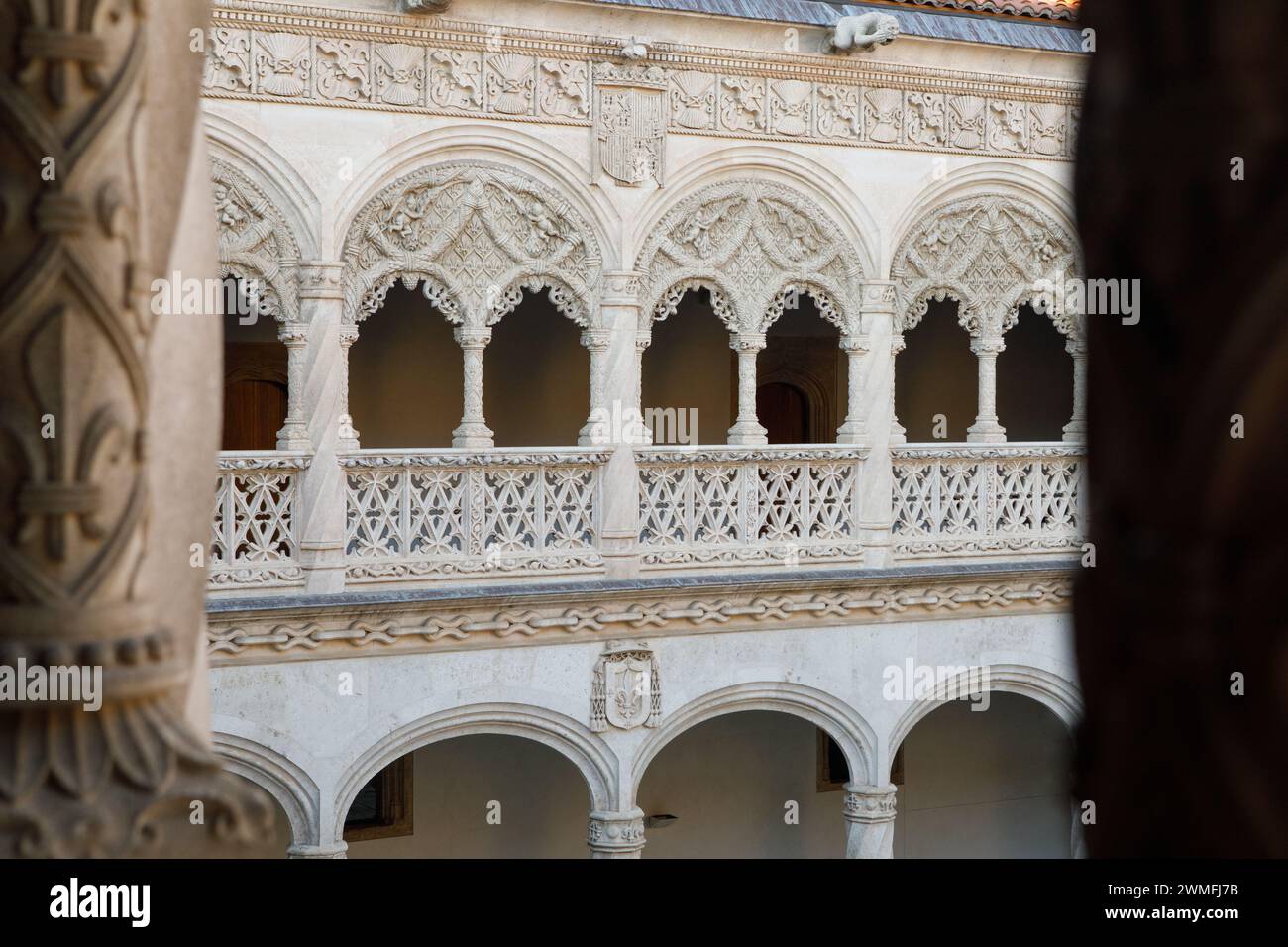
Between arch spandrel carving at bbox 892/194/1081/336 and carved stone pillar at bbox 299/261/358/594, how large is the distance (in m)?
4.06

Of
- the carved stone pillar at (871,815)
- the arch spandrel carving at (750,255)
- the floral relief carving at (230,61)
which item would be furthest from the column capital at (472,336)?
the carved stone pillar at (871,815)

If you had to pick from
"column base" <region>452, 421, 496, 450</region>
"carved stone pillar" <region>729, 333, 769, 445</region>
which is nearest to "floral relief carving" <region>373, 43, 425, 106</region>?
"column base" <region>452, 421, 496, 450</region>

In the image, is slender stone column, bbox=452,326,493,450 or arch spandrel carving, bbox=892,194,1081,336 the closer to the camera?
slender stone column, bbox=452,326,493,450

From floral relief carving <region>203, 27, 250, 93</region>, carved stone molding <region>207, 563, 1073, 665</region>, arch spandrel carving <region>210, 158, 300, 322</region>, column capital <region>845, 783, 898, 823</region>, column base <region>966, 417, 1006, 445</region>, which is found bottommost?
column capital <region>845, 783, 898, 823</region>

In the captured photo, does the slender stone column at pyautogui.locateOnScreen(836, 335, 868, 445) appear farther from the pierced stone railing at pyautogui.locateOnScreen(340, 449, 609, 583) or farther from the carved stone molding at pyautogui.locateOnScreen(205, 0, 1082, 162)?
the pierced stone railing at pyautogui.locateOnScreen(340, 449, 609, 583)

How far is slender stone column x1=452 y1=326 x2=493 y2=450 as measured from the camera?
1004cm

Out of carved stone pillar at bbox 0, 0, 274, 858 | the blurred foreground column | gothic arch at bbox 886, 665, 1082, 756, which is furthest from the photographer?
gothic arch at bbox 886, 665, 1082, 756

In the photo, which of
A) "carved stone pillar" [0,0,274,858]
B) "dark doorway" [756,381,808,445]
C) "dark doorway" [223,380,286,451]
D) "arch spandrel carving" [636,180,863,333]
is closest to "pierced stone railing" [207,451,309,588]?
"arch spandrel carving" [636,180,863,333]

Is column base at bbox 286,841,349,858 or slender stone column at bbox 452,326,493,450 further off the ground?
slender stone column at bbox 452,326,493,450

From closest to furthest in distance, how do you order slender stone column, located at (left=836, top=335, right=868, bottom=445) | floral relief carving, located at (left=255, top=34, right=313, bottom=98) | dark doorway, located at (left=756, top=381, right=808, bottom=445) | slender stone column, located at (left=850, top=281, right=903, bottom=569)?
floral relief carving, located at (left=255, top=34, right=313, bottom=98)
slender stone column, located at (left=850, top=281, right=903, bottom=569)
slender stone column, located at (left=836, top=335, right=868, bottom=445)
dark doorway, located at (left=756, top=381, right=808, bottom=445)

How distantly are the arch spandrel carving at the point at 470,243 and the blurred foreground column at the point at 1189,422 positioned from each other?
9.37 m

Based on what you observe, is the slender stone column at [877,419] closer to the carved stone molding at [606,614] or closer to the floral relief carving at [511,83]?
the carved stone molding at [606,614]
